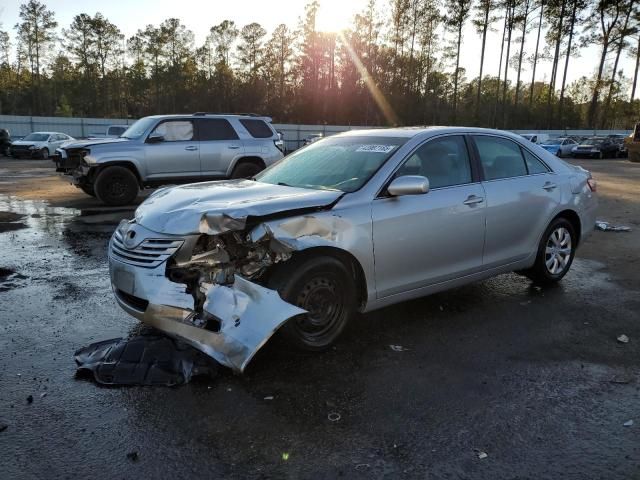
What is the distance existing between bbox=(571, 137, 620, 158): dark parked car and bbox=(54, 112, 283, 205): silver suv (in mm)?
31570

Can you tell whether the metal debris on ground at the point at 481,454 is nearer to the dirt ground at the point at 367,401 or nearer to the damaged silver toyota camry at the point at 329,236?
the dirt ground at the point at 367,401

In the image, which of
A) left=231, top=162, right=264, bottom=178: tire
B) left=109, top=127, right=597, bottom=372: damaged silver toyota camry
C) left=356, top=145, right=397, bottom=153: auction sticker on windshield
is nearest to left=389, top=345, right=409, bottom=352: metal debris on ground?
left=109, top=127, right=597, bottom=372: damaged silver toyota camry

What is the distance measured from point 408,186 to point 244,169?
837 cm

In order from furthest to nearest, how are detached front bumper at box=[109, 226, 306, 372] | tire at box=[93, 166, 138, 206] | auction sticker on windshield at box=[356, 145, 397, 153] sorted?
tire at box=[93, 166, 138, 206] → auction sticker on windshield at box=[356, 145, 397, 153] → detached front bumper at box=[109, 226, 306, 372]

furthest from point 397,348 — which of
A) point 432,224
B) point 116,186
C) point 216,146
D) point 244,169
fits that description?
point 116,186

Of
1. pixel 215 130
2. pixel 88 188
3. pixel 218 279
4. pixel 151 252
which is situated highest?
pixel 215 130

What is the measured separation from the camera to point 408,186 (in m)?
4.07

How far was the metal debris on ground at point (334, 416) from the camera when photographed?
10.3 ft

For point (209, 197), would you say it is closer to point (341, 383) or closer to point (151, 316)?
point (151, 316)

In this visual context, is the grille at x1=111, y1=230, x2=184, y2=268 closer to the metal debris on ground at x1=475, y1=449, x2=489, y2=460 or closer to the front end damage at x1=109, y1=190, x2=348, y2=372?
the front end damage at x1=109, y1=190, x2=348, y2=372

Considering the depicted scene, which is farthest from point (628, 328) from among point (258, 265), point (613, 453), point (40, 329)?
point (40, 329)

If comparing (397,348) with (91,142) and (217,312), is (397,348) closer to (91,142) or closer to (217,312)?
(217,312)

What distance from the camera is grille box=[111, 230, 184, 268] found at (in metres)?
3.63

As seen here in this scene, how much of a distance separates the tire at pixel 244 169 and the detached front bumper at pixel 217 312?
829cm
